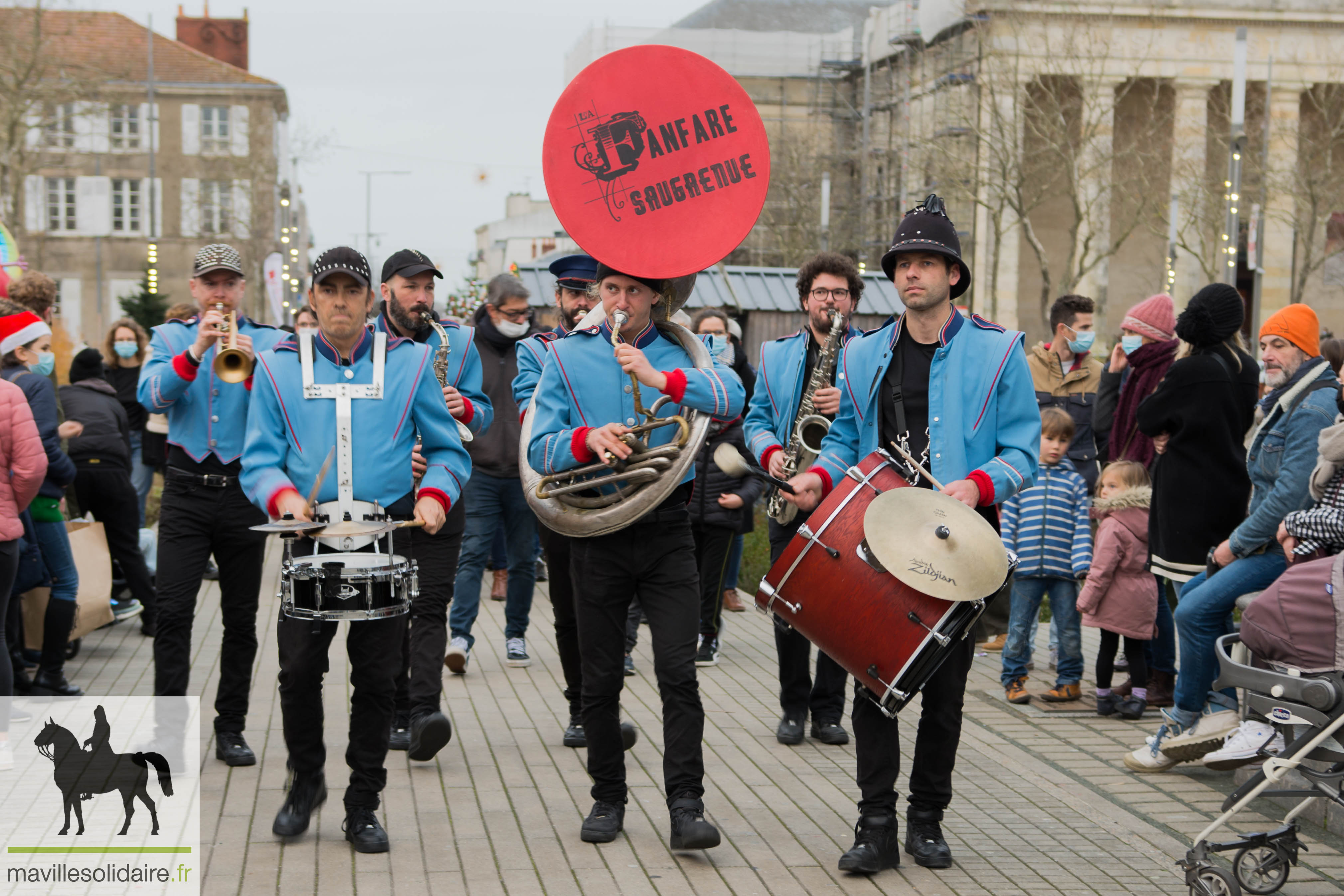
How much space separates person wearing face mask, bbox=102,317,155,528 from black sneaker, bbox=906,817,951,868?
856cm

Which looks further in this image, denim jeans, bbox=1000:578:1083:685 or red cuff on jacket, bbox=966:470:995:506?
denim jeans, bbox=1000:578:1083:685

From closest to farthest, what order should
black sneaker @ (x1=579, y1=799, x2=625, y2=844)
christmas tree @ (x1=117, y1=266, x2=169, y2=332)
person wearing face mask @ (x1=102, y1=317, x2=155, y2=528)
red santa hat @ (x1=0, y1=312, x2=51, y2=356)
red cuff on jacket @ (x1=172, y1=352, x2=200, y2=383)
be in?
1. black sneaker @ (x1=579, y1=799, x2=625, y2=844)
2. red cuff on jacket @ (x1=172, y1=352, x2=200, y2=383)
3. red santa hat @ (x1=0, y1=312, x2=51, y2=356)
4. person wearing face mask @ (x1=102, y1=317, x2=155, y2=528)
5. christmas tree @ (x1=117, y1=266, x2=169, y2=332)

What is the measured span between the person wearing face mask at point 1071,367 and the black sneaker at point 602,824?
196 inches

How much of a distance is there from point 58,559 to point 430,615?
2562 mm

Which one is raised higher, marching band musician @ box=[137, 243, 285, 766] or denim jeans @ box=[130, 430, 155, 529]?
marching band musician @ box=[137, 243, 285, 766]

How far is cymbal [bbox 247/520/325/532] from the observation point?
476 cm

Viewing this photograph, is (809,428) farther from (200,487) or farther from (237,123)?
(237,123)

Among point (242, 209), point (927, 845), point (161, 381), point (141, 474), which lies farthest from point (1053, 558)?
point (242, 209)

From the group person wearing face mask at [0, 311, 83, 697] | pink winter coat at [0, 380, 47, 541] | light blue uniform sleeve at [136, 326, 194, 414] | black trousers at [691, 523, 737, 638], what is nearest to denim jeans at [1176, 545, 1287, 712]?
black trousers at [691, 523, 737, 638]

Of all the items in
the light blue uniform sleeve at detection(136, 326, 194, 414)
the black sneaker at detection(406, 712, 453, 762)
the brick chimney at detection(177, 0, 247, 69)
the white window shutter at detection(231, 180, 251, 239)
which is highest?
the brick chimney at detection(177, 0, 247, 69)

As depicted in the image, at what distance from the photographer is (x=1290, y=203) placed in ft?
144

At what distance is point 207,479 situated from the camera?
6.24 metres

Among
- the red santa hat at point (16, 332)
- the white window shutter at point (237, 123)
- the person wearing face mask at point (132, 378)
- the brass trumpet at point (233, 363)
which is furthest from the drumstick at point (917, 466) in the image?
the white window shutter at point (237, 123)

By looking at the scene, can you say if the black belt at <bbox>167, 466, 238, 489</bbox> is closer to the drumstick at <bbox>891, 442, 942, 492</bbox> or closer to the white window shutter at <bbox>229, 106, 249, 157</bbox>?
the drumstick at <bbox>891, 442, 942, 492</bbox>
